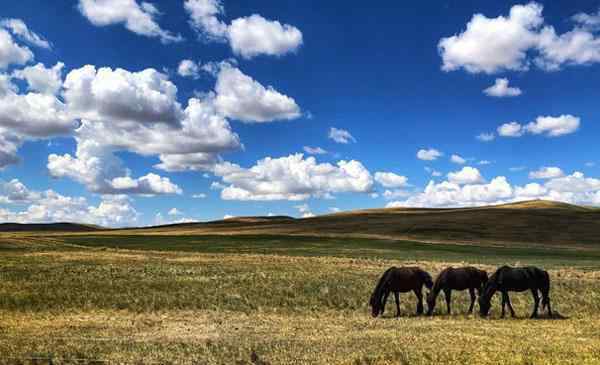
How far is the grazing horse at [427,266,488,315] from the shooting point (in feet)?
70.0

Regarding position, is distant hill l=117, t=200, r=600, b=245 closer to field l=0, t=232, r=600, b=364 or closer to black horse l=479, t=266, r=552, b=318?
field l=0, t=232, r=600, b=364

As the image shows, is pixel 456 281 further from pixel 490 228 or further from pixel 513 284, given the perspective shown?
pixel 490 228

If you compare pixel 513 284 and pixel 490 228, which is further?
pixel 490 228

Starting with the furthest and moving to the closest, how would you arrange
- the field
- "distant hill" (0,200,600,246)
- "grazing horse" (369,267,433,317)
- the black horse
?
"distant hill" (0,200,600,246) → "grazing horse" (369,267,433,317) → the black horse → the field

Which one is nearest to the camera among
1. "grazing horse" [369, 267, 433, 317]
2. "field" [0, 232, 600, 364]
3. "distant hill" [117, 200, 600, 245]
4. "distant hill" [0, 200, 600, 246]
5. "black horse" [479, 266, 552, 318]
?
"field" [0, 232, 600, 364]

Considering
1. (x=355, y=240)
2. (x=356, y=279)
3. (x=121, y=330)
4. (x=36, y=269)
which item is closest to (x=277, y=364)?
(x=121, y=330)

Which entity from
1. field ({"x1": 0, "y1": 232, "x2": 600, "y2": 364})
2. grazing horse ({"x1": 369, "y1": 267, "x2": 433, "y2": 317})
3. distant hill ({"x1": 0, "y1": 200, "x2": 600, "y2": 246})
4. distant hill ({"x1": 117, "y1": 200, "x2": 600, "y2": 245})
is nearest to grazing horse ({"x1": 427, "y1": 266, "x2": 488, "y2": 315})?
grazing horse ({"x1": 369, "y1": 267, "x2": 433, "y2": 317})

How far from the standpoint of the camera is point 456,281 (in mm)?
21719

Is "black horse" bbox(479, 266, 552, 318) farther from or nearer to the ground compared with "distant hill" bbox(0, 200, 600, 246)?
nearer to the ground

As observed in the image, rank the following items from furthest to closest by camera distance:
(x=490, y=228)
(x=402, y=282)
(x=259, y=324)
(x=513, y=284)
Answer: (x=490, y=228), (x=402, y=282), (x=513, y=284), (x=259, y=324)

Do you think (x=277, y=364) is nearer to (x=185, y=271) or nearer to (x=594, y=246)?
(x=185, y=271)

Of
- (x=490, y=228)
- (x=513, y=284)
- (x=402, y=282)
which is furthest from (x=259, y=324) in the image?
(x=490, y=228)

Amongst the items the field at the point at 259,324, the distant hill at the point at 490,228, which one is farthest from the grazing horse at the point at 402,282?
the distant hill at the point at 490,228

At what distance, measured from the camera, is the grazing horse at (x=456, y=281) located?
21.3m
